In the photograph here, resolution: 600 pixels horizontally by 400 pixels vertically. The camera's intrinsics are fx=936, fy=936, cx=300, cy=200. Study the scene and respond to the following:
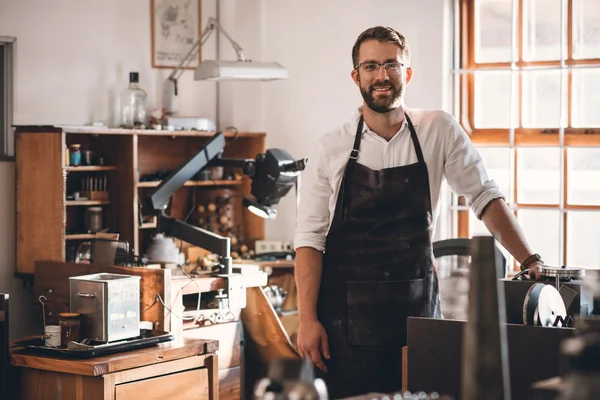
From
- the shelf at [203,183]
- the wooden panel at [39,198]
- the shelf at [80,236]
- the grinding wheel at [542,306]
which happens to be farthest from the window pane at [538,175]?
the grinding wheel at [542,306]

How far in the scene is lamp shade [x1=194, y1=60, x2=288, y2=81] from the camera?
505 cm

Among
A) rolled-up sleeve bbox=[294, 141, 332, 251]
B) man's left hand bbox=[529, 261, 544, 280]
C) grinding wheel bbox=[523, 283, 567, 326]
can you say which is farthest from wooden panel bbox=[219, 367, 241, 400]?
grinding wheel bbox=[523, 283, 567, 326]

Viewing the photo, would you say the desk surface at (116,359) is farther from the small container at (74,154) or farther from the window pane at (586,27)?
the window pane at (586,27)

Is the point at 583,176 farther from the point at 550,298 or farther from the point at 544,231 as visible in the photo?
the point at 550,298

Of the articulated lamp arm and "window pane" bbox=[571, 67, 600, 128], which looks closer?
"window pane" bbox=[571, 67, 600, 128]

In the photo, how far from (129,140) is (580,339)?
4.19 metres

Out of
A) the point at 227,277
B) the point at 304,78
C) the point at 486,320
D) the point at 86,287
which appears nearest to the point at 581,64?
the point at 304,78

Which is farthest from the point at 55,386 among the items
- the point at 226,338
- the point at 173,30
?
the point at 173,30

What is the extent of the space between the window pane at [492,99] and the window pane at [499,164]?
14cm

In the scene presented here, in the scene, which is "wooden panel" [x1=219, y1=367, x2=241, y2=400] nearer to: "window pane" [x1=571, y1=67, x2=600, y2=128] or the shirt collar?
the shirt collar

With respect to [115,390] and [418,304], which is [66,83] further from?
[418,304]

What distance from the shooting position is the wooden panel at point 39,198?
15.4 feet

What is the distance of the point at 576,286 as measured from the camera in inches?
92.0

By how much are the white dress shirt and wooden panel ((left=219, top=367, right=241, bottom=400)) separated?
70.8 inches
